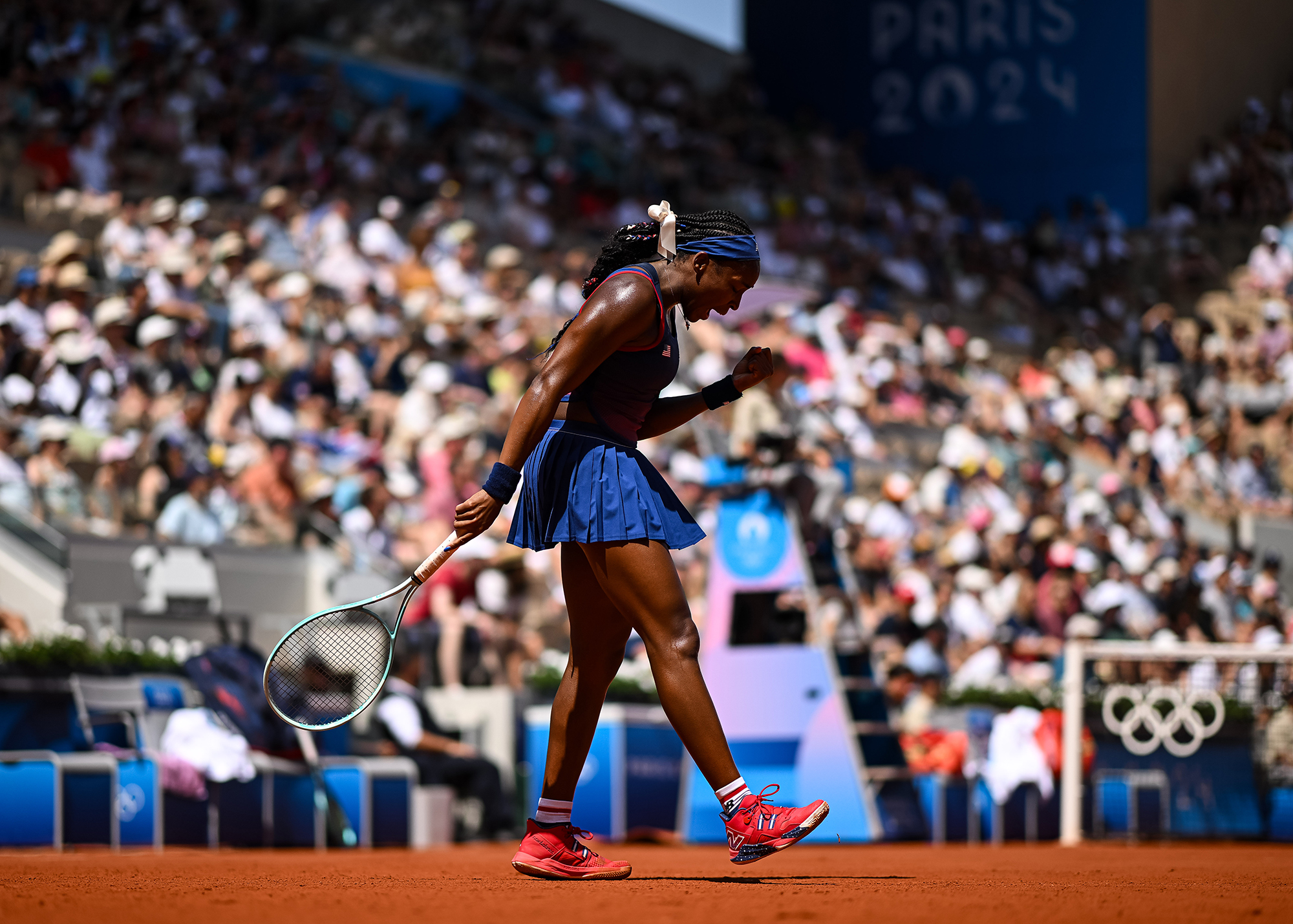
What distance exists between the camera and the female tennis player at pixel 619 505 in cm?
501

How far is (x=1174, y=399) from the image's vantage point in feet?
69.7

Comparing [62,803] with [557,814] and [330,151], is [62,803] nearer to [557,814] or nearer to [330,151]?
[557,814]

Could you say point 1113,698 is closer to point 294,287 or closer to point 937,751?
point 937,751

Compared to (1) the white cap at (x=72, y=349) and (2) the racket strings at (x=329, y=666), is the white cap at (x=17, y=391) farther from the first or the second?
(2) the racket strings at (x=329, y=666)

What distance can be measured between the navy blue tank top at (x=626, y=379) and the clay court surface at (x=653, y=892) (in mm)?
1342

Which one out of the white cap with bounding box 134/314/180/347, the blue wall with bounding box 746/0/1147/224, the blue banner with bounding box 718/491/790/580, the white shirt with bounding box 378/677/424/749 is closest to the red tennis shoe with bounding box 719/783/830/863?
the blue banner with bounding box 718/491/790/580

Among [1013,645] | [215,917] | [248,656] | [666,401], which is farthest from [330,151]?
[215,917]

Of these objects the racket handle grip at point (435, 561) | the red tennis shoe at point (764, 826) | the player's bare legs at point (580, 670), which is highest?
the racket handle grip at point (435, 561)

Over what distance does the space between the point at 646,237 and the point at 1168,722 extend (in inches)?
272

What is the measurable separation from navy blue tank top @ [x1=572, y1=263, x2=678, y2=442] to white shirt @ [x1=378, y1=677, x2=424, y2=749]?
5.03 meters

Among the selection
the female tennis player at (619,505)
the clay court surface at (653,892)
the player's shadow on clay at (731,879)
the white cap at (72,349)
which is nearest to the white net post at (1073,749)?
the clay court surface at (653,892)

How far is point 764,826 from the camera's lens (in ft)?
16.3

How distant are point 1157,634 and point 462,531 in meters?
11.3

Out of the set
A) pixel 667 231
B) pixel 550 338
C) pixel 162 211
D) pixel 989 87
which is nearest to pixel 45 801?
pixel 667 231
